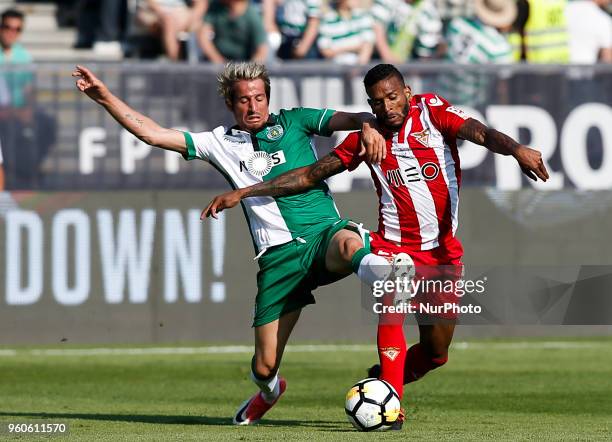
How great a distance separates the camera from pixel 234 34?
1750cm

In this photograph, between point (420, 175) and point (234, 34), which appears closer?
point (420, 175)

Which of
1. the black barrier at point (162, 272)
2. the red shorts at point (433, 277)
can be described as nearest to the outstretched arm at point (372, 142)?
the red shorts at point (433, 277)

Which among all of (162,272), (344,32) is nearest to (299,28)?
(344,32)

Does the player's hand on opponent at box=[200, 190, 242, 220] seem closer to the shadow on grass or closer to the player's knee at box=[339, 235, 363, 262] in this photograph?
the player's knee at box=[339, 235, 363, 262]

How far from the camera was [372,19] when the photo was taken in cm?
1820

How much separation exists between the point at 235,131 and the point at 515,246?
21.5 ft

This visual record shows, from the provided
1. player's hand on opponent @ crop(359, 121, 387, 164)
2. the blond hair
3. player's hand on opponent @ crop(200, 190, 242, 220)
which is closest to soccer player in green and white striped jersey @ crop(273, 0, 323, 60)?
the blond hair

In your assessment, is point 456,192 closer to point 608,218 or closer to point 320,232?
point 320,232

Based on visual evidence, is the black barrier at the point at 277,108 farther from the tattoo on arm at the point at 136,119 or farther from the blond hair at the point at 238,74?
the blond hair at the point at 238,74

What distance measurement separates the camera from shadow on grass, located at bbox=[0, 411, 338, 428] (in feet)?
31.4

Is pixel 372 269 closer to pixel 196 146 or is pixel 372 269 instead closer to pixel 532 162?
pixel 532 162

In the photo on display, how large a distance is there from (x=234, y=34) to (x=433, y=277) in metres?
8.83

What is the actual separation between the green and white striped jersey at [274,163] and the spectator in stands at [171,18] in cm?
854

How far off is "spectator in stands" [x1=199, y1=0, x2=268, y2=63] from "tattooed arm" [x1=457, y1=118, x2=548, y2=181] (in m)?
8.68
